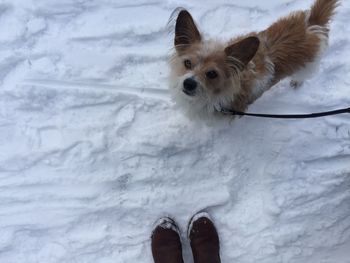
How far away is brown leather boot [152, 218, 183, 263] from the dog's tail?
232 cm

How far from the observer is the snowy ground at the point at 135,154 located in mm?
3764

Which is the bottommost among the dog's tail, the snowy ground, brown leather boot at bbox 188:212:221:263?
brown leather boot at bbox 188:212:221:263

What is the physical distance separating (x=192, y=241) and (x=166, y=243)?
0.27 metres

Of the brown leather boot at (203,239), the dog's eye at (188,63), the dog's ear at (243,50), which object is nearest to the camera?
the dog's ear at (243,50)

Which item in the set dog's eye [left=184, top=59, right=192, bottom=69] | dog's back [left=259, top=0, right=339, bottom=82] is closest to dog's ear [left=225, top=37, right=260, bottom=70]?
dog's eye [left=184, top=59, right=192, bottom=69]

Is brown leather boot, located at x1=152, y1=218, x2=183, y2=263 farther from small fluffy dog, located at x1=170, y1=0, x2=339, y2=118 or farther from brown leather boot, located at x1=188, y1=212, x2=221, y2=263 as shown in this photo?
small fluffy dog, located at x1=170, y1=0, x2=339, y2=118

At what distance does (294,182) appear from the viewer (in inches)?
154

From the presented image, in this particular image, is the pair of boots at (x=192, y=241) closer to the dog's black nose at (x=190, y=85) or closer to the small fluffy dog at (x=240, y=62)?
the small fluffy dog at (x=240, y=62)

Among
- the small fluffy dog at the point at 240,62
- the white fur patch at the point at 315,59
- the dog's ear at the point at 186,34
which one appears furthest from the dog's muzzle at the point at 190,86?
the white fur patch at the point at 315,59

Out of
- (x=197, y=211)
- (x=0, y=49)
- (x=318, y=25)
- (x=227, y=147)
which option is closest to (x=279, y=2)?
(x=318, y=25)

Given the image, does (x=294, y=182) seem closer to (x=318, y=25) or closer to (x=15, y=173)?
(x=318, y=25)

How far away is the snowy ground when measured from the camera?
3764 millimetres

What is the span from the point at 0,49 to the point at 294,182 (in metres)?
3.37

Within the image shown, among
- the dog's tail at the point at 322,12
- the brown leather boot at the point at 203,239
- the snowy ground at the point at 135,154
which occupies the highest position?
the dog's tail at the point at 322,12
